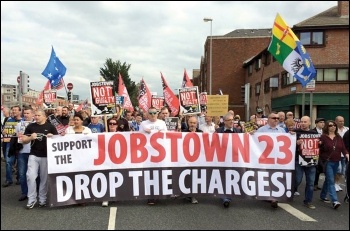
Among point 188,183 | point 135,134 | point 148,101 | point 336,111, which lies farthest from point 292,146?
point 336,111

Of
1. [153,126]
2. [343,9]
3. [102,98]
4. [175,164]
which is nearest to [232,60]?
[343,9]

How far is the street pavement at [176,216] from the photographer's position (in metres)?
5.45

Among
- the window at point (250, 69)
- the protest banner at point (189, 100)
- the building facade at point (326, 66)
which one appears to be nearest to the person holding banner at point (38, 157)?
the protest banner at point (189, 100)

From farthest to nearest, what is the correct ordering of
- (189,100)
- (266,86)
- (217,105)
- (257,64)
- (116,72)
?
1. (116,72)
2. (257,64)
3. (266,86)
4. (217,105)
5. (189,100)

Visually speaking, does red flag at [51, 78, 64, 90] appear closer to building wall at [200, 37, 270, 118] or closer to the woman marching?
the woman marching

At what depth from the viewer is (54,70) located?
15.7 meters

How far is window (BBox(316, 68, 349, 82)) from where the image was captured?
28.1 metres

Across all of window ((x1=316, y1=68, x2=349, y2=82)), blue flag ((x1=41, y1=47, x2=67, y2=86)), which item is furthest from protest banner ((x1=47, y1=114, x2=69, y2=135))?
window ((x1=316, y1=68, x2=349, y2=82))

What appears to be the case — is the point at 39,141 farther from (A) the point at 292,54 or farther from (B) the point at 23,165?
(A) the point at 292,54

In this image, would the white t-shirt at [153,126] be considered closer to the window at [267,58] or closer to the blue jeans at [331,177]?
the blue jeans at [331,177]

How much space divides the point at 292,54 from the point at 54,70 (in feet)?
33.3

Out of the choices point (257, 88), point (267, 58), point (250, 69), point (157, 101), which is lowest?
point (157, 101)

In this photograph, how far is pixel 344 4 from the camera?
30.5m

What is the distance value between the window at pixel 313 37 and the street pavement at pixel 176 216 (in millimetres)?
23859
